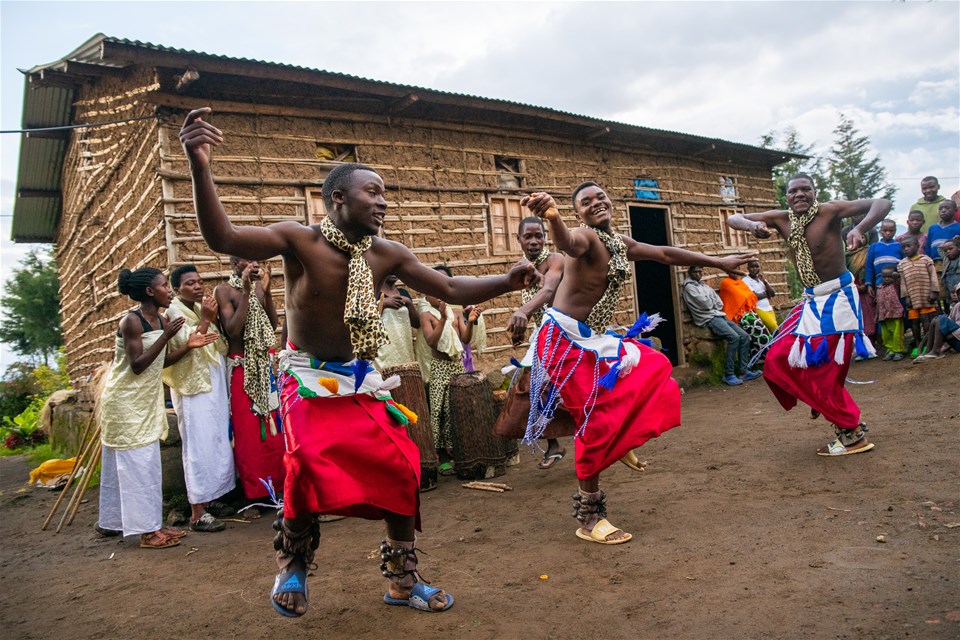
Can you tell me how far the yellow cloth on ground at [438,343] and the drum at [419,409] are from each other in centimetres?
62

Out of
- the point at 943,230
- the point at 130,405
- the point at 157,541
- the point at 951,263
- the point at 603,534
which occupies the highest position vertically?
the point at 943,230

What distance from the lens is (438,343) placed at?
20.4 feet

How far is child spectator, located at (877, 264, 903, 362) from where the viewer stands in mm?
9305

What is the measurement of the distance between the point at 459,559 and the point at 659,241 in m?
11.2

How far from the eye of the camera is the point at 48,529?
5488mm

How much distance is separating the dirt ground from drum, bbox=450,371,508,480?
0.27 metres

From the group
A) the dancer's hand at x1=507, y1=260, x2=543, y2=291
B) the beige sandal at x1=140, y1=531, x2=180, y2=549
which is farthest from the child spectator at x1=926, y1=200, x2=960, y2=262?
the beige sandal at x1=140, y1=531, x2=180, y2=549

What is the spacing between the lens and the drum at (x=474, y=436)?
18.9ft

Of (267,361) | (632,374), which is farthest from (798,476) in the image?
(267,361)

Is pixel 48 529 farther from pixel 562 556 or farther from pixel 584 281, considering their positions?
pixel 584 281

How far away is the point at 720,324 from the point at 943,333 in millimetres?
3094

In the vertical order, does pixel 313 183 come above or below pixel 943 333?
above

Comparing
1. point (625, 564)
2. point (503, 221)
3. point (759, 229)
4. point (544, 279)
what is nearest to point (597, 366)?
point (625, 564)

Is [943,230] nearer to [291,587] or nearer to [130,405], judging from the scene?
[291,587]
